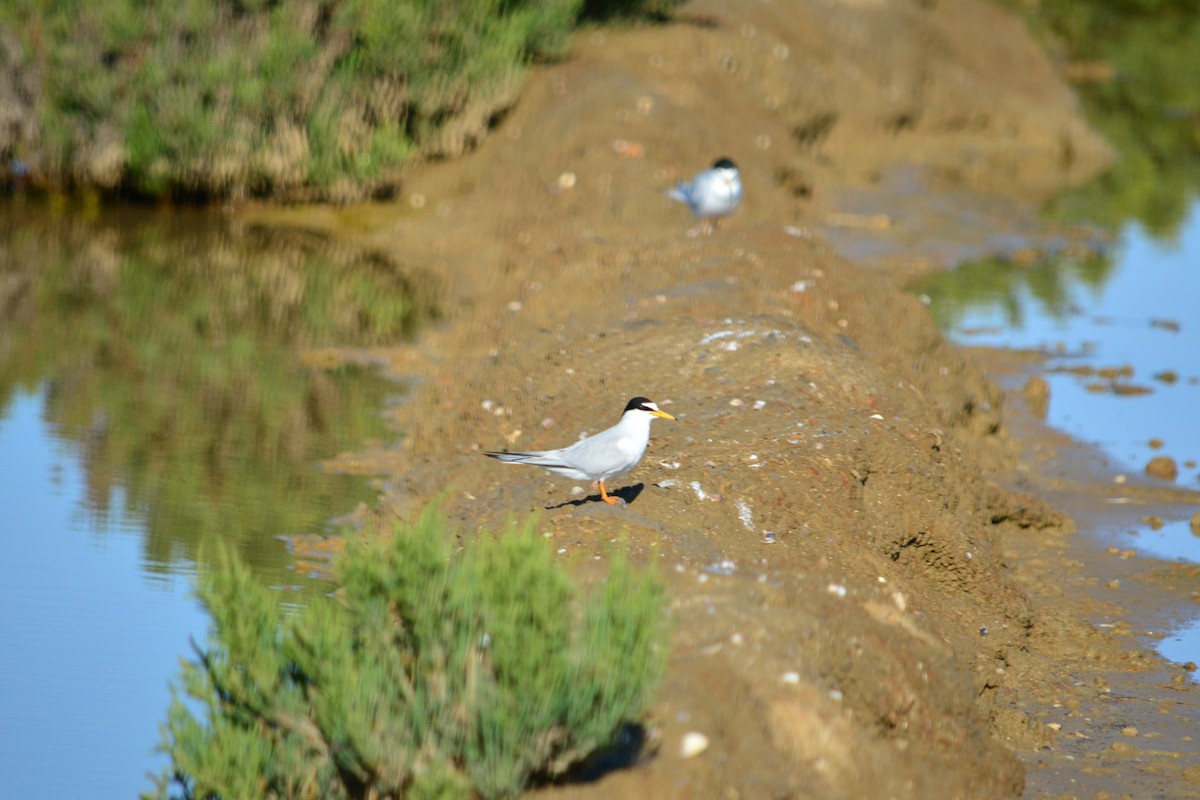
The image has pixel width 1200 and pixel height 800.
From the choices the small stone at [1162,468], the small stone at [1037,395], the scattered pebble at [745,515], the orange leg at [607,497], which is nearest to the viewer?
the orange leg at [607,497]

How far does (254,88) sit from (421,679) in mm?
12280

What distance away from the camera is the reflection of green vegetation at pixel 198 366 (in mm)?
9102

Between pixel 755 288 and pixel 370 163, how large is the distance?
24.2 feet

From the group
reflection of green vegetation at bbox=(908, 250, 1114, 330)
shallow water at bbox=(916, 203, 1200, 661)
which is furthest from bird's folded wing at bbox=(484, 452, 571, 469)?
reflection of green vegetation at bbox=(908, 250, 1114, 330)

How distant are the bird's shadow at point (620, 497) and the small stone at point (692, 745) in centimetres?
214

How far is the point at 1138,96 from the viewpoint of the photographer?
29.5 meters

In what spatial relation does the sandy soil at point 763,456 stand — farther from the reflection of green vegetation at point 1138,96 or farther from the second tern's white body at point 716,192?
the reflection of green vegetation at point 1138,96

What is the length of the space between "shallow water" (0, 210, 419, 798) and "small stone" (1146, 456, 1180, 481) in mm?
4962

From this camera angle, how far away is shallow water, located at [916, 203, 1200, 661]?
10953 mm

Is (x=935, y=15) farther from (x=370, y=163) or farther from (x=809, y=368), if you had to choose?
(x=809, y=368)

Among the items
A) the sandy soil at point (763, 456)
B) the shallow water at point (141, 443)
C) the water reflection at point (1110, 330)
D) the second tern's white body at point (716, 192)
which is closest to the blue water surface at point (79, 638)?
the shallow water at point (141, 443)

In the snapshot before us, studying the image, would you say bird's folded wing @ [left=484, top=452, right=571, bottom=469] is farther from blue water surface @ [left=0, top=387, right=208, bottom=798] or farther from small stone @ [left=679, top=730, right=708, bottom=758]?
small stone @ [left=679, top=730, right=708, bottom=758]

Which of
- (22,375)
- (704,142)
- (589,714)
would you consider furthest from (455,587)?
(704,142)

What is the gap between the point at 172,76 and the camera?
53.3 feet
